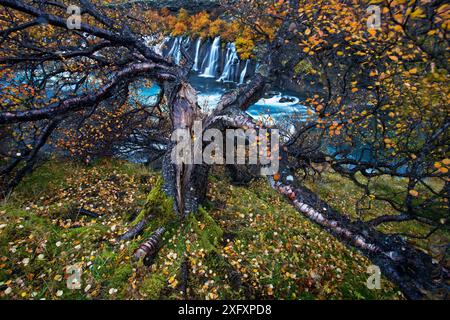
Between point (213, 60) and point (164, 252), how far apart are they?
917 inches

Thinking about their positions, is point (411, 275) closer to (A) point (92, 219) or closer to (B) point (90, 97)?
(B) point (90, 97)

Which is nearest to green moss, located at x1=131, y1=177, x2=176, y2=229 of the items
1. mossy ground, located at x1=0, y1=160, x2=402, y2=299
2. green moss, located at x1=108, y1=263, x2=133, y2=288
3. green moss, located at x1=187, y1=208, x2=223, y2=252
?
mossy ground, located at x1=0, y1=160, x2=402, y2=299

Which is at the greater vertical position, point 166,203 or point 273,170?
point 273,170

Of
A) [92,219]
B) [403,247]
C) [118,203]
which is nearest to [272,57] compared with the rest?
[403,247]

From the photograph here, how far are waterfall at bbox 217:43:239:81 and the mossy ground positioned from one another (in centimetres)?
1884

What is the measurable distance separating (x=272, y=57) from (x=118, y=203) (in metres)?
5.99

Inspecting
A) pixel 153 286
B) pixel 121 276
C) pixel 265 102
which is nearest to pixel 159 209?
pixel 121 276

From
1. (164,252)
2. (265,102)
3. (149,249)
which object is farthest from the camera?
(265,102)

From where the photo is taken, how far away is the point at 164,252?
471cm

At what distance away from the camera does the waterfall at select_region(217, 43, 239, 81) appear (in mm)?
22766

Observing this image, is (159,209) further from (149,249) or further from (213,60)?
(213,60)

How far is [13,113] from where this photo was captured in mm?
3246

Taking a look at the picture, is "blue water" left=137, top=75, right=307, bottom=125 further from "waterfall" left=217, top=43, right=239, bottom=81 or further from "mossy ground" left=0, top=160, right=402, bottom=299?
"mossy ground" left=0, top=160, right=402, bottom=299

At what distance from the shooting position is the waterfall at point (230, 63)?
22.8 meters
